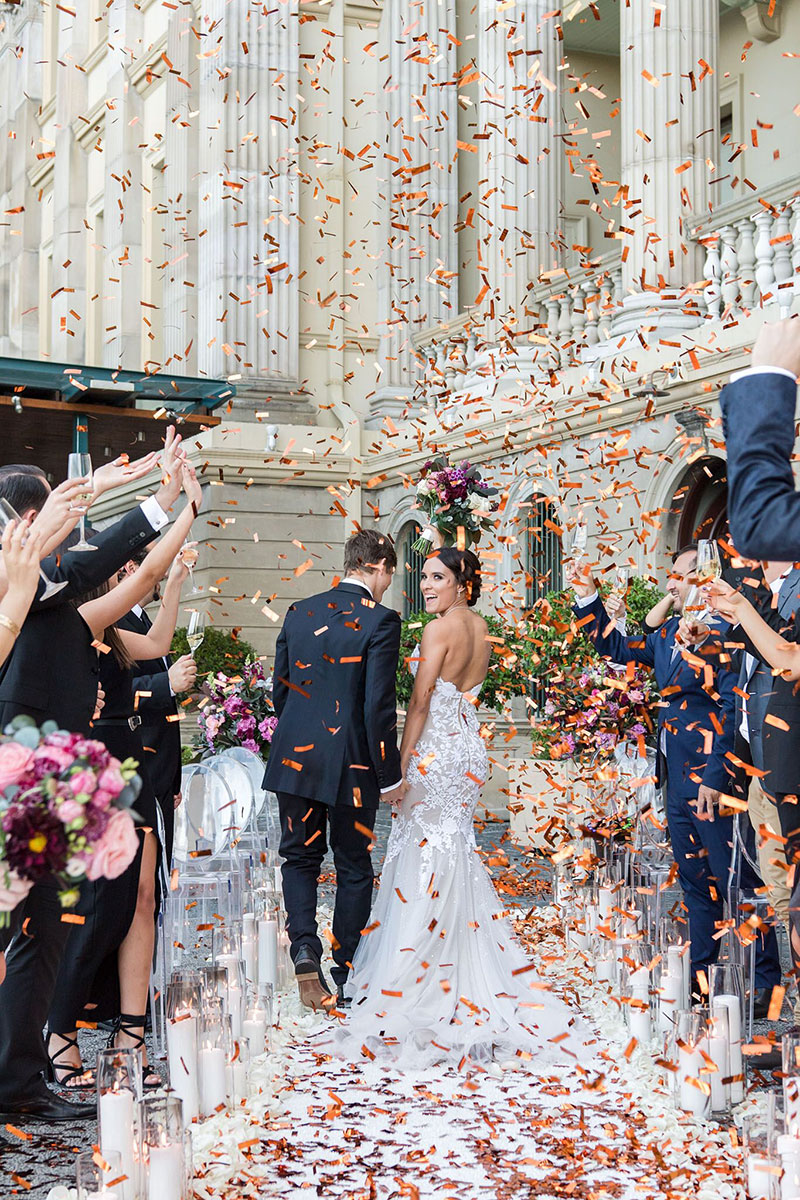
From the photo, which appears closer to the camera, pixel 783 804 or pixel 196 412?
pixel 783 804

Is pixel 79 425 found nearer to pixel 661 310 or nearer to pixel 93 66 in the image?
pixel 661 310

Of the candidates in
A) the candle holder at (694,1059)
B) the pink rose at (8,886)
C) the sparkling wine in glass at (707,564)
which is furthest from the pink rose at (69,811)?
the candle holder at (694,1059)

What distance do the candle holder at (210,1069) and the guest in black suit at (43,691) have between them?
364mm

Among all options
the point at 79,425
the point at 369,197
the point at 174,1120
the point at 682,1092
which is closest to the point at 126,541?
the point at 174,1120

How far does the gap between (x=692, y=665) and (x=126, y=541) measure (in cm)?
267

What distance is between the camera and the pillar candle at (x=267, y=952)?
6.43 metres

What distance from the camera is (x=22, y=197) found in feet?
107

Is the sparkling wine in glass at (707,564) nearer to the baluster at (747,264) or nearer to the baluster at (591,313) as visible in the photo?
the baluster at (747,264)

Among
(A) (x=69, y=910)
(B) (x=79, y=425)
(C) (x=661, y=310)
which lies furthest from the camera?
(B) (x=79, y=425)

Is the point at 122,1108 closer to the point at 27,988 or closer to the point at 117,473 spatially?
the point at 27,988

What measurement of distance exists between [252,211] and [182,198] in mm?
2202

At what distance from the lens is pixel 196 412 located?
1625cm

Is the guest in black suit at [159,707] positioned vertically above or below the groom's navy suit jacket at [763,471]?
below

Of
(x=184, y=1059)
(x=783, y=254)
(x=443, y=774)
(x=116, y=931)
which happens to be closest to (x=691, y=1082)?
(x=184, y=1059)
